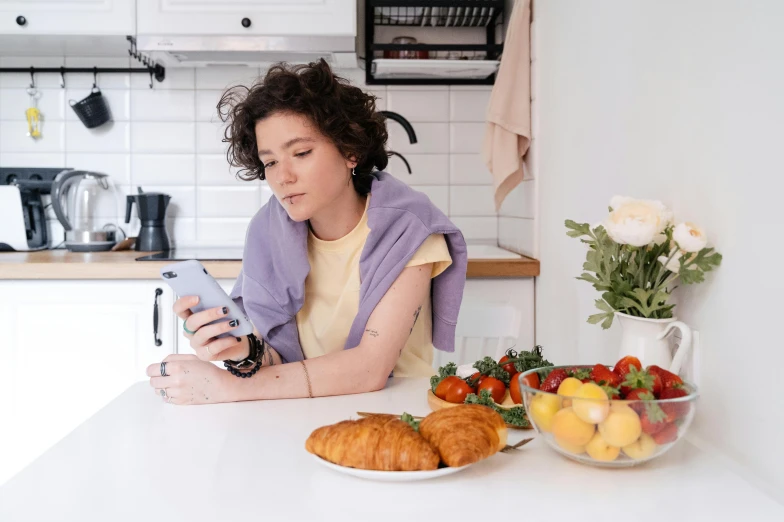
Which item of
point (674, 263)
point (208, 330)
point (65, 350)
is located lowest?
point (65, 350)

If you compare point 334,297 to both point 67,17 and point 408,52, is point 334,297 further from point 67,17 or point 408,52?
point 67,17

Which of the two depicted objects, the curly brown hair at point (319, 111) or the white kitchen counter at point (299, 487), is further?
the curly brown hair at point (319, 111)

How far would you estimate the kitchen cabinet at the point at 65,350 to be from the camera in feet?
6.89

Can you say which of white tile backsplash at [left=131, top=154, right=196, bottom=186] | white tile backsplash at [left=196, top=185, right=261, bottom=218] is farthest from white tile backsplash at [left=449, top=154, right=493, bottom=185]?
white tile backsplash at [left=131, top=154, right=196, bottom=186]

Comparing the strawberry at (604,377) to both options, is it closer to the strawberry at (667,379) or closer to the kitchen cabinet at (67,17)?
the strawberry at (667,379)

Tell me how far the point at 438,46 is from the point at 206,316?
1568 millimetres

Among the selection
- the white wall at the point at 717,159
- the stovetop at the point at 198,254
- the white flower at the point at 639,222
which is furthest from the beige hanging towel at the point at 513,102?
the white flower at the point at 639,222

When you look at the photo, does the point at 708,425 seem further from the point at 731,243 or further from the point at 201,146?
the point at 201,146

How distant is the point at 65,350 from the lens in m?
2.13

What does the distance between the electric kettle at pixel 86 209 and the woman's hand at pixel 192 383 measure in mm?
1515

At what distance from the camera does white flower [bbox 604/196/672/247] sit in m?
0.99

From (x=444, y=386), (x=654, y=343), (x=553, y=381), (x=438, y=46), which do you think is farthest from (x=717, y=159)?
(x=438, y=46)

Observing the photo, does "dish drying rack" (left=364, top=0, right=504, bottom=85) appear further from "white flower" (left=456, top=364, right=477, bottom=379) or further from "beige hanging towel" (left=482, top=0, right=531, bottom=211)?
"white flower" (left=456, top=364, right=477, bottom=379)

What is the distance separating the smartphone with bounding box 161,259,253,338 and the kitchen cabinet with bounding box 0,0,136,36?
1.52 metres
